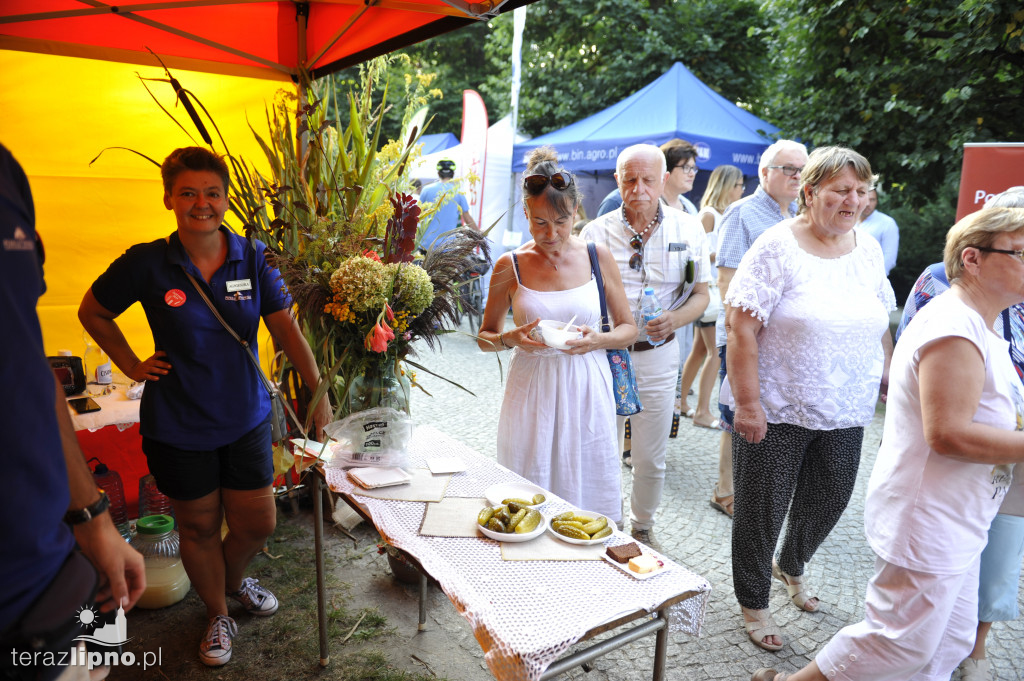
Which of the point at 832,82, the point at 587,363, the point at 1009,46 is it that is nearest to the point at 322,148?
the point at 587,363

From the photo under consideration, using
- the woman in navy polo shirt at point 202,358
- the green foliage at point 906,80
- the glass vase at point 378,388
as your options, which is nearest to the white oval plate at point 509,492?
the glass vase at point 378,388

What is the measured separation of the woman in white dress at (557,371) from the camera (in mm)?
2604

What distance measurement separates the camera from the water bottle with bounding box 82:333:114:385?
3.33m

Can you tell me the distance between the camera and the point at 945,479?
1802 millimetres

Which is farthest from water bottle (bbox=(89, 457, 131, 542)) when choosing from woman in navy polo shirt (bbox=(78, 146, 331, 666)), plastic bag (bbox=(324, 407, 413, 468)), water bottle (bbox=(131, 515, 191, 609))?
plastic bag (bbox=(324, 407, 413, 468))

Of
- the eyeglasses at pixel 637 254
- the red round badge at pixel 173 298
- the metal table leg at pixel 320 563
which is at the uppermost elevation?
the eyeglasses at pixel 637 254

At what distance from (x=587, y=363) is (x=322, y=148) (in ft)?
5.11

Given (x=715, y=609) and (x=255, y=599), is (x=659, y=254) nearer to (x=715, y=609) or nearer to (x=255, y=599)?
(x=715, y=609)

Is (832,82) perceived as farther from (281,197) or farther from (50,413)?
(50,413)

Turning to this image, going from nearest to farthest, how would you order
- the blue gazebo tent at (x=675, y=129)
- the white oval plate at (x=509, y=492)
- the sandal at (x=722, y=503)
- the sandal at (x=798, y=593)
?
1. the white oval plate at (x=509, y=492)
2. the sandal at (x=798, y=593)
3. the sandal at (x=722, y=503)
4. the blue gazebo tent at (x=675, y=129)

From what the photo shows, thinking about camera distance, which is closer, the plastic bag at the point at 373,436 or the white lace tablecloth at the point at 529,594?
the white lace tablecloth at the point at 529,594

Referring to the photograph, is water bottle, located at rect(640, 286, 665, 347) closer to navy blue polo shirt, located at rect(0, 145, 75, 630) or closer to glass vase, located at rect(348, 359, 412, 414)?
glass vase, located at rect(348, 359, 412, 414)

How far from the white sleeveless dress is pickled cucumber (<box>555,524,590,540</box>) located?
0.79 metres

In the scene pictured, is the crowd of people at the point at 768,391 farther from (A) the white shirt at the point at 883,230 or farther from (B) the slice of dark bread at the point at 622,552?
(A) the white shirt at the point at 883,230
